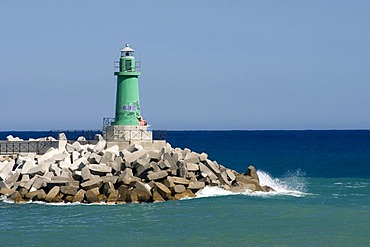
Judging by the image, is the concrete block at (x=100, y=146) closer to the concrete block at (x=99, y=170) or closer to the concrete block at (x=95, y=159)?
the concrete block at (x=95, y=159)

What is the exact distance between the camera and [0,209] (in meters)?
24.4

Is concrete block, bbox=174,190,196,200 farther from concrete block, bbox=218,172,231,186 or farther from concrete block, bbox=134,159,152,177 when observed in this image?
concrete block, bbox=218,172,231,186

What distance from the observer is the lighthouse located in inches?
1243

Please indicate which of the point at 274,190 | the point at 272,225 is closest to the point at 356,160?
the point at 274,190

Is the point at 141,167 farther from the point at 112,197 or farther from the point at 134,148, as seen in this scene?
the point at 134,148

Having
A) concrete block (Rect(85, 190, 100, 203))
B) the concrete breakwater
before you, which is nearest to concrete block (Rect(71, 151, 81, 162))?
the concrete breakwater

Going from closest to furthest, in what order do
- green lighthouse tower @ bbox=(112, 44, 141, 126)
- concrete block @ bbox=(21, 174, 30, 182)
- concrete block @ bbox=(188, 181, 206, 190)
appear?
concrete block @ bbox=(188, 181, 206, 190) < concrete block @ bbox=(21, 174, 30, 182) < green lighthouse tower @ bbox=(112, 44, 141, 126)

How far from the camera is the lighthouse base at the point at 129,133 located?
103 ft

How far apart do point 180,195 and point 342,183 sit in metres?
11.0

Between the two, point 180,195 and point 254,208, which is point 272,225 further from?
point 180,195

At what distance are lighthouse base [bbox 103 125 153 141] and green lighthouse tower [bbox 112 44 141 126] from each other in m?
0.31

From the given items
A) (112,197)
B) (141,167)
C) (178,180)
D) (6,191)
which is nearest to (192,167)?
(178,180)

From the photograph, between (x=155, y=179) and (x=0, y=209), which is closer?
(x=0, y=209)

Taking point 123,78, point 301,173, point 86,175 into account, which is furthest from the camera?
point 301,173
